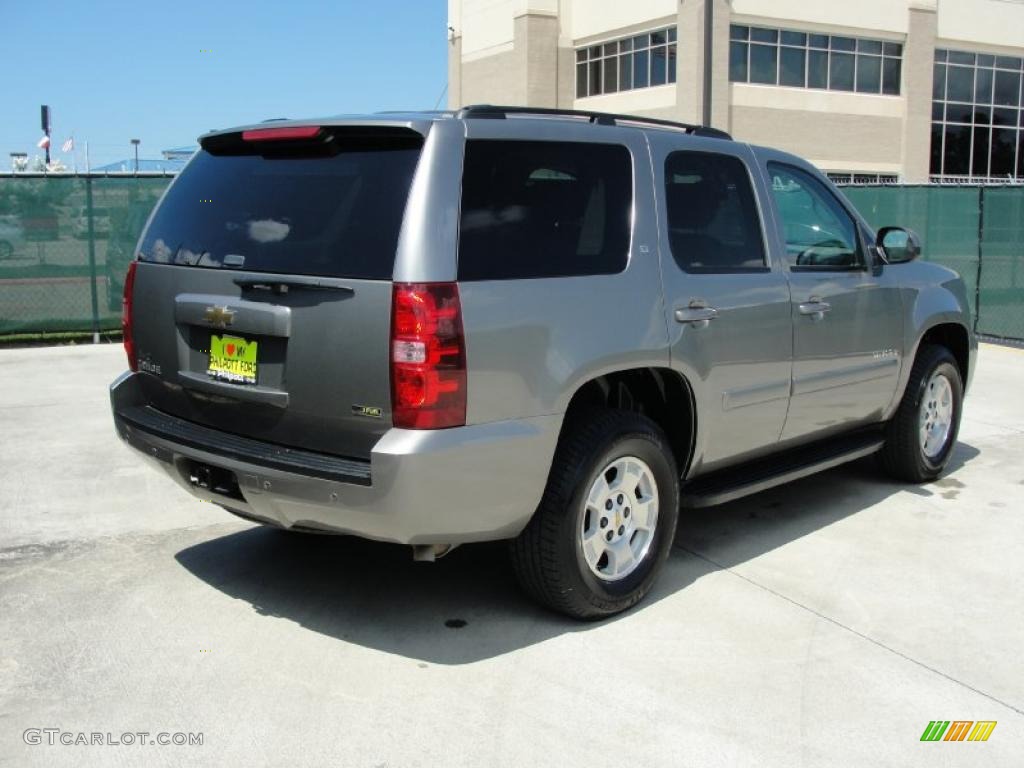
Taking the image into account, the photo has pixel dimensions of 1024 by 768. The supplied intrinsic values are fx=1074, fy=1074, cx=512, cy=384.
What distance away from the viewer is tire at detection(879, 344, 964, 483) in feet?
20.9

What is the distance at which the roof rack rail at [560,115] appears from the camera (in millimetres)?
4073

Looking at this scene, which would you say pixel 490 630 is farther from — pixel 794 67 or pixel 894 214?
pixel 794 67

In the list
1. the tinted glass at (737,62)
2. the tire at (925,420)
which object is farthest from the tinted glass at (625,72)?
the tire at (925,420)

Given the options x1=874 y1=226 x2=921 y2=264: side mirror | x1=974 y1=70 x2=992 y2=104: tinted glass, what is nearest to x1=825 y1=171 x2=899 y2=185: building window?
x1=974 y1=70 x2=992 y2=104: tinted glass

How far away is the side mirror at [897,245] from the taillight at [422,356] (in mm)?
3344

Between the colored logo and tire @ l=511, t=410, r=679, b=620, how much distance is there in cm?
130

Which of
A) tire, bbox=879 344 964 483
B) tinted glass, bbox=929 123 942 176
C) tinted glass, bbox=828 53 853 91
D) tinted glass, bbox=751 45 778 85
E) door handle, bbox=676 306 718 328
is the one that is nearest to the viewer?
door handle, bbox=676 306 718 328

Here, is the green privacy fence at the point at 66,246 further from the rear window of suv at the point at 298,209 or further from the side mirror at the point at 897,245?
the side mirror at the point at 897,245

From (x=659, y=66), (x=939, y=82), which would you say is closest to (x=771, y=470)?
(x=659, y=66)

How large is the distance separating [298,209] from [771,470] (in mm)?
2647

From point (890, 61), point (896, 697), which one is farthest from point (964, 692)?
point (890, 61)

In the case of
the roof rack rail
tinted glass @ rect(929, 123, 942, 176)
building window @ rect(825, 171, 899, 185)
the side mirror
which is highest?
tinted glass @ rect(929, 123, 942, 176)

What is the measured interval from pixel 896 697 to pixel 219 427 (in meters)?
2.74

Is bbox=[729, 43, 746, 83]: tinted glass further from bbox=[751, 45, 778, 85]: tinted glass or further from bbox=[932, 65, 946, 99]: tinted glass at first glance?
bbox=[932, 65, 946, 99]: tinted glass
